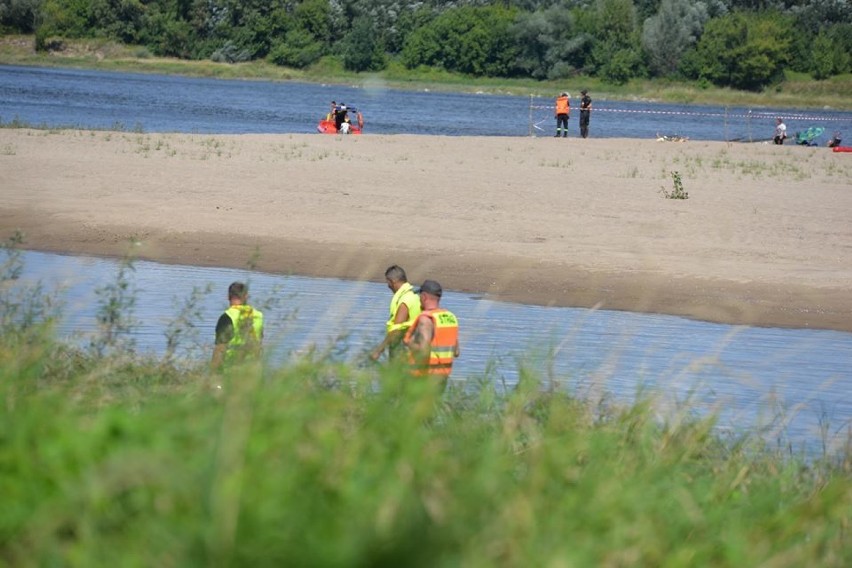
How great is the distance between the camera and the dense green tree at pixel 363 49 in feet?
298

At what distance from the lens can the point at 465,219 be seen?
19.9 metres

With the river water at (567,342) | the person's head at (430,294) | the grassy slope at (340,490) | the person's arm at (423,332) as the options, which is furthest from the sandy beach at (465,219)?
the grassy slope at (340,490)

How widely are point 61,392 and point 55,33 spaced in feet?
307

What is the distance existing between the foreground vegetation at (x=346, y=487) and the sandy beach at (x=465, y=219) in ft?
23.8

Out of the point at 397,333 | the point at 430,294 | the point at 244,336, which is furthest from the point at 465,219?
the point at 244,336

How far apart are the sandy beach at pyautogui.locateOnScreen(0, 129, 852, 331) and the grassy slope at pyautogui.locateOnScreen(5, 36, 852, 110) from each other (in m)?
59.9

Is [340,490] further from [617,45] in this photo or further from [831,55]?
[831,55]

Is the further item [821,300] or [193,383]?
[821,300]

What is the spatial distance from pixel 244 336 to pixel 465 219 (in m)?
12.3

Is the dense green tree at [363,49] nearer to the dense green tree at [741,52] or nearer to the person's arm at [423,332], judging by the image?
the dense green tree at [741,52]

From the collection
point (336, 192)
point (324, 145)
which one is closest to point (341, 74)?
point (324, 145)

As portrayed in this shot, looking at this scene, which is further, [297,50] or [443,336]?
[297,50]

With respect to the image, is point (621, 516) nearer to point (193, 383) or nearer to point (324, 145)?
point (193, 383)

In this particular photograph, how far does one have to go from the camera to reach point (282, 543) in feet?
12.0
